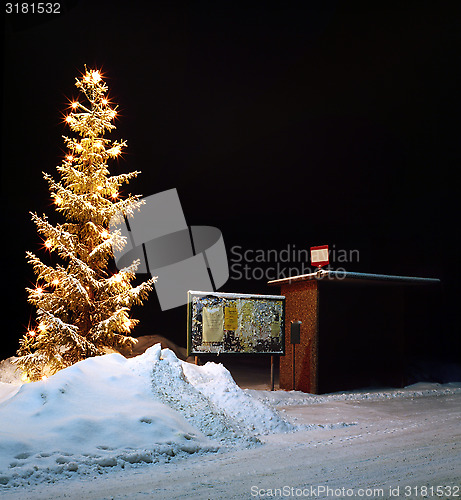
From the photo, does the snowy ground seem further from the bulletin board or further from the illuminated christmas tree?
the bulletin board

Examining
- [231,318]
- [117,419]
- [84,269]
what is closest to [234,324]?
[231,318]

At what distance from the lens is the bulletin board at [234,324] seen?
47.2ft

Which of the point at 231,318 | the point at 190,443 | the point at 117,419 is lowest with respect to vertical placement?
the point at 190,443

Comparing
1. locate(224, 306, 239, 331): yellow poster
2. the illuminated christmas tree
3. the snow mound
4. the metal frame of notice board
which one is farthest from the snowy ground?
locate(224, 306, 239, 331): yellow poster

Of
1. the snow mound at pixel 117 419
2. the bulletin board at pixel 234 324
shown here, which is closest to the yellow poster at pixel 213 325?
the bulletin board at pixel 234 324

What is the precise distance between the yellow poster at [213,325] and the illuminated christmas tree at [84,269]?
1923 mm

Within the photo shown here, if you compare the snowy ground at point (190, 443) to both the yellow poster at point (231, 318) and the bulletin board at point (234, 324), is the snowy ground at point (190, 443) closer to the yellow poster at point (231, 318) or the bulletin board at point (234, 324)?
the bulletin board at point (234, 324)

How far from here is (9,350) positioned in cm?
2853

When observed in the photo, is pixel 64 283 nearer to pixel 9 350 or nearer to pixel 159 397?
pixel 159 397

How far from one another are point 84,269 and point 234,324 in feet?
14.7

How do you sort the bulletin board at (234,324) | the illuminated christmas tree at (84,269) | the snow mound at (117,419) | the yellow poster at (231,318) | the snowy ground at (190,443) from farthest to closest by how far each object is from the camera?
the yellow poster at (231,318) < the bulletin board at (234,324) < the illuminated christmas tree at (84,269) < the snow mound at (117,419) < the snowy ground at (190,443)

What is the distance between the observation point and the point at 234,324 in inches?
587

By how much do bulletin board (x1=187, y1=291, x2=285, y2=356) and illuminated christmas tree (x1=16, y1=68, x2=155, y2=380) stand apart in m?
1.67

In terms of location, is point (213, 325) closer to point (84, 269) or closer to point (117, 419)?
point (84, 269)
